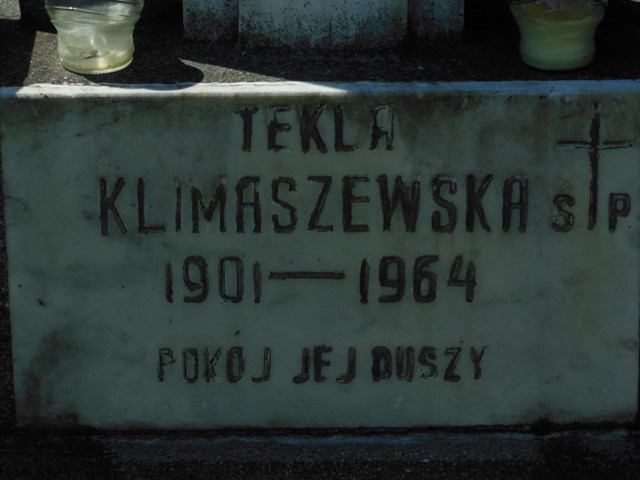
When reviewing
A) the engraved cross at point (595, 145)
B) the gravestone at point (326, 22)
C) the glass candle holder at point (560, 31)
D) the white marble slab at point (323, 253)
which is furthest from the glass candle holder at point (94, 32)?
the engraved cross at point (595, 145)

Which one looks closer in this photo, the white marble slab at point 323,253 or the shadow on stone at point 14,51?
the white marble slab at point 323,253

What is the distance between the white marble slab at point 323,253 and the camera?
309 cm

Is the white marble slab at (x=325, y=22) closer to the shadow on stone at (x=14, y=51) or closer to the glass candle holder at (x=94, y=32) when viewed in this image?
the glass candle holder at (x=94, y=32)

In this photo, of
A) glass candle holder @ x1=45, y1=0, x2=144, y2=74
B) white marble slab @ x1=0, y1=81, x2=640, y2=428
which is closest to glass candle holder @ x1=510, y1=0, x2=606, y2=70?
white marble slab @ x1=0, y1=81, x2=640, y2=428

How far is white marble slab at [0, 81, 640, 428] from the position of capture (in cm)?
309

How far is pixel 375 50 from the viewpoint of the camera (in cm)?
346

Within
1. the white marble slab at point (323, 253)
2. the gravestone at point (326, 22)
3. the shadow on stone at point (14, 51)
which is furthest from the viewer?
the gravestone at point (326, 22)

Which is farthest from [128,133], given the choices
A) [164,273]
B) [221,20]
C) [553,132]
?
[553,132]

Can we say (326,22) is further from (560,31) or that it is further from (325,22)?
(560,31)

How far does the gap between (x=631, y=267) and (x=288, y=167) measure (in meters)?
0.90

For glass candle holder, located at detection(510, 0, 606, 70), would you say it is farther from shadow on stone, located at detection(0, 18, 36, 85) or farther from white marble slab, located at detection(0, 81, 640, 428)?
shadow on stone, located at detection(0, 18, 36, 85)

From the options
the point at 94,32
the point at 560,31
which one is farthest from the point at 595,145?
the point at 94,32

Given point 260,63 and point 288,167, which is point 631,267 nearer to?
point 288,167

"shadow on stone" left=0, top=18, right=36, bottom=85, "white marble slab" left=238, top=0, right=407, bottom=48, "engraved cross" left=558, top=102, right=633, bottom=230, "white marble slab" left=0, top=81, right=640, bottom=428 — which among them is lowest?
"white marble slab" left=0, top=81, right=640, bottom=428
